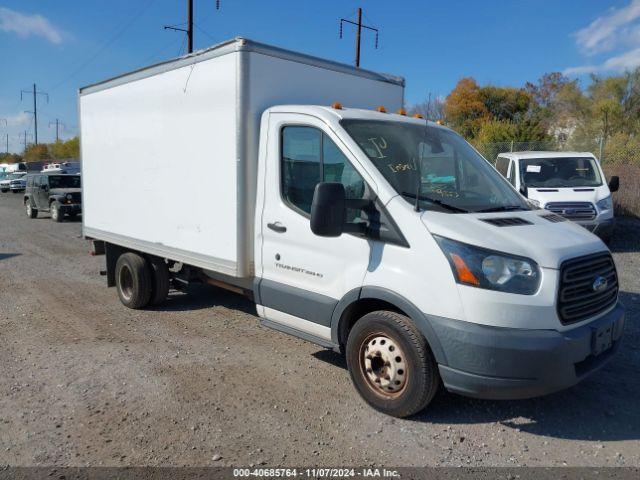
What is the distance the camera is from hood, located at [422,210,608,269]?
3424 mm

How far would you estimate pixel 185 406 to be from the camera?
416 cm

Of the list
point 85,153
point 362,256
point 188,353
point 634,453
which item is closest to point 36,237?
point 85,153

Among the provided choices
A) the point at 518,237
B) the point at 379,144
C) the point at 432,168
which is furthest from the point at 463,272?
the point at 379,144

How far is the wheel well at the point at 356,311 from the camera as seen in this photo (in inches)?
156

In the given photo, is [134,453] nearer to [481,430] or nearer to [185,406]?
[185,406]

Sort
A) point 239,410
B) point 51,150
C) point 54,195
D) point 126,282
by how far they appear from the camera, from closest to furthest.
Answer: point 239,410, point 126,282, point 54,195, point 51,150

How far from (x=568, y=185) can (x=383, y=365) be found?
29.4ft

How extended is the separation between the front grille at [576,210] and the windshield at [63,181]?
17.8 meters

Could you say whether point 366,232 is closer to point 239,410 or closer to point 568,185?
point 239,410

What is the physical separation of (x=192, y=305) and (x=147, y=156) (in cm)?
213

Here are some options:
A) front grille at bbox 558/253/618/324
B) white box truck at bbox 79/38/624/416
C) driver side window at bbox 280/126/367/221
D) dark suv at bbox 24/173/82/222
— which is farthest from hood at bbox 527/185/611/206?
dark suv at bbox 24/173/82/222

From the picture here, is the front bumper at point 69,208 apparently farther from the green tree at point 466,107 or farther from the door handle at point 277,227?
the green tree at point 466,107

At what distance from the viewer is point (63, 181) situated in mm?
20812

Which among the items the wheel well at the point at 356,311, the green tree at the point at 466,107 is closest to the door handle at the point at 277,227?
the wheel well at the point at 356,311
